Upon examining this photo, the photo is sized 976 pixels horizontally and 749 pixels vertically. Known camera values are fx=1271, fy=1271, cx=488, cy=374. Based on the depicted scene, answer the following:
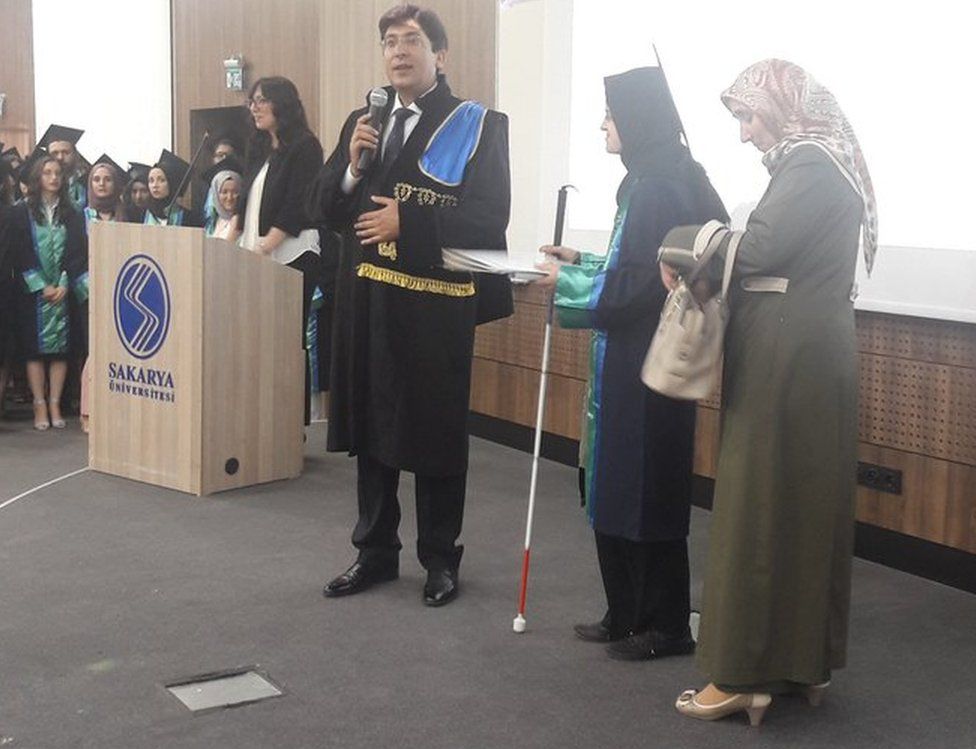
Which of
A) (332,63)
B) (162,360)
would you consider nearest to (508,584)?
(162,360)

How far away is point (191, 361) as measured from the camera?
15.7 feet

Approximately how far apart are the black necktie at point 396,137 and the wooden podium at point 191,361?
1452 millimetres

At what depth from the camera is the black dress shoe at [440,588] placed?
358cm

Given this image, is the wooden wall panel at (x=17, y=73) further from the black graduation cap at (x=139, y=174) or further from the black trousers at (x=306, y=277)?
the black trousers at (x=306, y=277)

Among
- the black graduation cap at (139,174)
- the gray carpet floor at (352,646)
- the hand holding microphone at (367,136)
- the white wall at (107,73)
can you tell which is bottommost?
the gray carpet floor at (352,646)

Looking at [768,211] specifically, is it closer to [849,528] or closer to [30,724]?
[849,528]

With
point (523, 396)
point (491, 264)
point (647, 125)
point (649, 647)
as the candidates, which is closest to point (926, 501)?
point (649, 647)

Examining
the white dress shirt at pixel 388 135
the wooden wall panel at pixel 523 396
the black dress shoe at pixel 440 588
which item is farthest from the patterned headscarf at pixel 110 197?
→ the black dress shoe at pixel 440 588

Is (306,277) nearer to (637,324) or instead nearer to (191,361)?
(191,361)

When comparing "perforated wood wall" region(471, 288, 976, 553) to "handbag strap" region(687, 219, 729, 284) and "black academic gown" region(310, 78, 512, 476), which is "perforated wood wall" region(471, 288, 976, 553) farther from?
"handbag strap" region(687, 219, 729, 284)

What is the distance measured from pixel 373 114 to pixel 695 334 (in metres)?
1.27

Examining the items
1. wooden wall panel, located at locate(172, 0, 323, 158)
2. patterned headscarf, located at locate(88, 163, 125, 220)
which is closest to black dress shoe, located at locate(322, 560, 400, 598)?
patterned headscarf, located at locate(88, 163, 125, 220)

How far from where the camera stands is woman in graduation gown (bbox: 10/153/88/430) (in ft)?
20.6

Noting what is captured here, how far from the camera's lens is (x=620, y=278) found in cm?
→ 291
